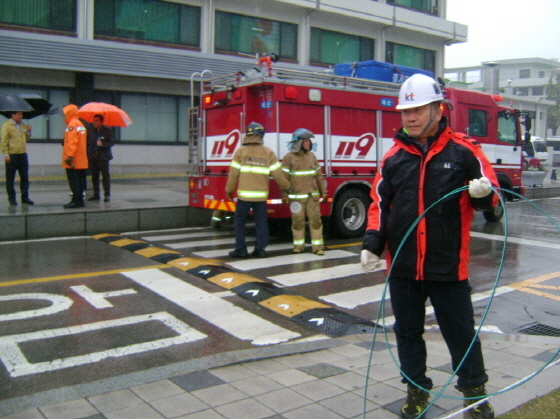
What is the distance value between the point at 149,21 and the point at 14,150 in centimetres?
1272

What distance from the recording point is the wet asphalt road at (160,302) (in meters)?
4.90

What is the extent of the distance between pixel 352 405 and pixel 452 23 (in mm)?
32560

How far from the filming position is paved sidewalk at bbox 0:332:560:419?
3.75 meters

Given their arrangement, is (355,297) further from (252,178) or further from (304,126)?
(304,126)

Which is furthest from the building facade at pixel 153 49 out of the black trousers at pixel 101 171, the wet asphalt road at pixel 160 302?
the wet asphalt road at pixel 160 302

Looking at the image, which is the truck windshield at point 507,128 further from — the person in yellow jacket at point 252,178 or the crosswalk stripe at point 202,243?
the person in yellow jacket at point 252,178

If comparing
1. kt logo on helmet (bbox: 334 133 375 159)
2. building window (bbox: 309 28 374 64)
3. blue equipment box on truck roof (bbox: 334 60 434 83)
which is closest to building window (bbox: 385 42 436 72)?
building window (bbox: 309 28 374 64)

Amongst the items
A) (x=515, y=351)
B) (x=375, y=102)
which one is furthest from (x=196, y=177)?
(x=515, y=351)

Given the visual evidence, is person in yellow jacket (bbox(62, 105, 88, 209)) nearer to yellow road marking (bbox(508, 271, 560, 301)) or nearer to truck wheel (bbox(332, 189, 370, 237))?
truck wheel (bbox(332, 189, 370, 237))

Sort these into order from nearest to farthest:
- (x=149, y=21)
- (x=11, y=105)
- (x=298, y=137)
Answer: (x=298, y=137) → (x=11, y=105) → (x=149, y=21)

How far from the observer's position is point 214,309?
247 inches

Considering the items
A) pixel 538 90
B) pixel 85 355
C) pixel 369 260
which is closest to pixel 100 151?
pixel 85 355

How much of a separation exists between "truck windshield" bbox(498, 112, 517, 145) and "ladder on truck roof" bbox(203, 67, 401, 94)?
3.51m

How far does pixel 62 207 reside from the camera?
1205 cm
